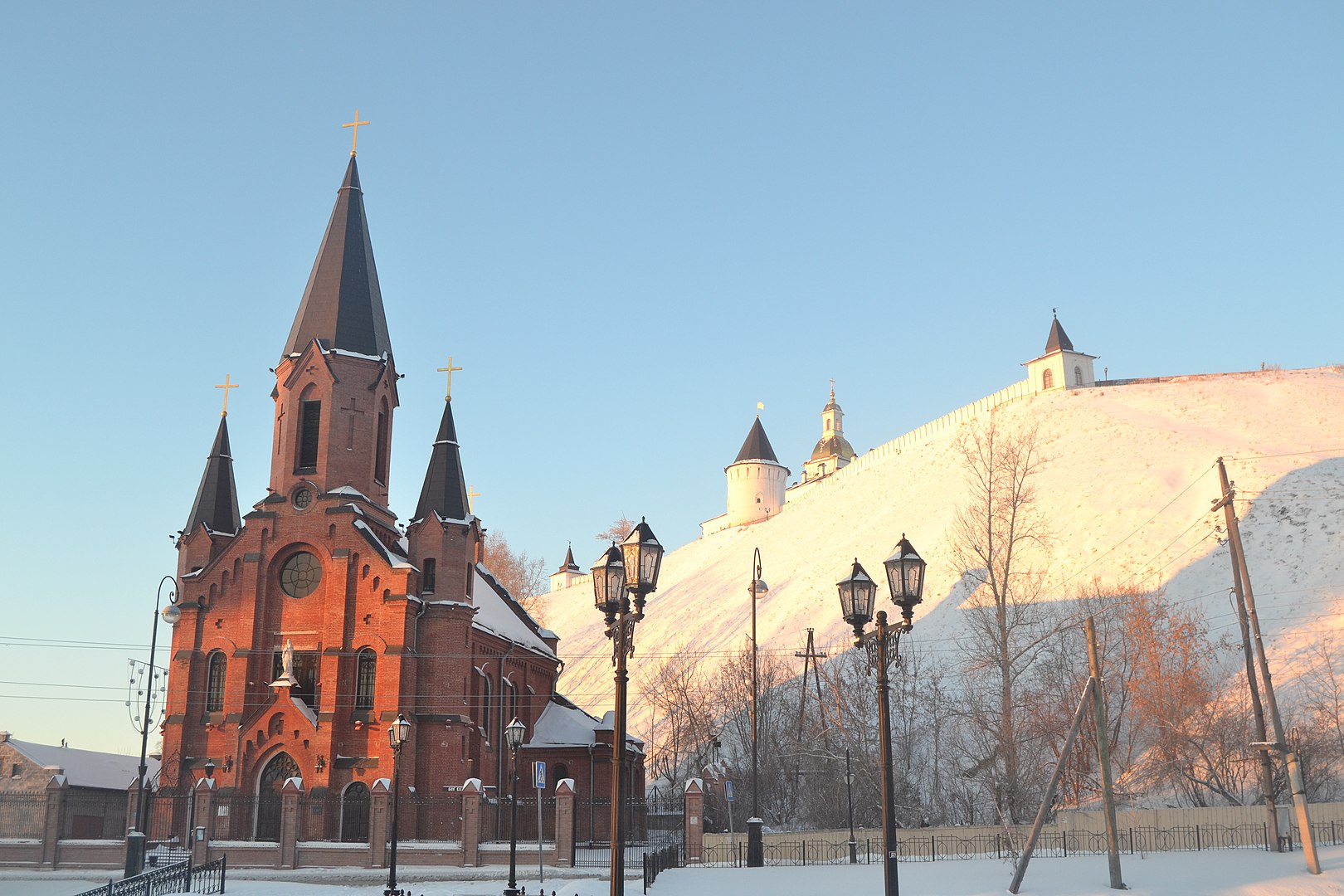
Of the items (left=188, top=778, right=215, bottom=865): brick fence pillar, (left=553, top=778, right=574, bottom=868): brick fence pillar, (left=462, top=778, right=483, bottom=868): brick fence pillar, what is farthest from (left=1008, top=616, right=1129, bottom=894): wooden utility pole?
(left=188, top=778, right=215, bottom=865): brick fence pillar

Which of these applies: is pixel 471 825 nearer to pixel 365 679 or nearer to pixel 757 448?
pixel 365 679

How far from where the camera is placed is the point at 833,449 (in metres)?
173

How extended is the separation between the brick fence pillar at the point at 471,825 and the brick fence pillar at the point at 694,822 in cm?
643

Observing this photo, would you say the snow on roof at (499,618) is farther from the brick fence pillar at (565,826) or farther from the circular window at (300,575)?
the brick fence pillar at (565,826)

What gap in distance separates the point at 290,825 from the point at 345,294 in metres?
21.3

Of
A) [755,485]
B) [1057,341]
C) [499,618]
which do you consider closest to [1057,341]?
[1057,341]

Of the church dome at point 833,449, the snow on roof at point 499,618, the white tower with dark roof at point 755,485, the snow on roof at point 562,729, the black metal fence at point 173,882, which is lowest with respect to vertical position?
the black metal fence at point 173,882

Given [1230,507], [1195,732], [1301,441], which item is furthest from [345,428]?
[1301,441]

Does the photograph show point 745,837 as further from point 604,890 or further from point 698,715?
point 698,715

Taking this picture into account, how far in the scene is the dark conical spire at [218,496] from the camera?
4553cm

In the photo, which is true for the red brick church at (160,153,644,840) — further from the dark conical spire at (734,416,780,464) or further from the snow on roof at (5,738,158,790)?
the dark conical spire at (734,416,780,464)

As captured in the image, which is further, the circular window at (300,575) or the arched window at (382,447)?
the arched window at (382,447)

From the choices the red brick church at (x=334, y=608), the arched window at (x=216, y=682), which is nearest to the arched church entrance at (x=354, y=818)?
the red brick church at (x=334, y=608)

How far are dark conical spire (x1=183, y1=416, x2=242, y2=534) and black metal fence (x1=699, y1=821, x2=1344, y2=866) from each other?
77.5 ft
